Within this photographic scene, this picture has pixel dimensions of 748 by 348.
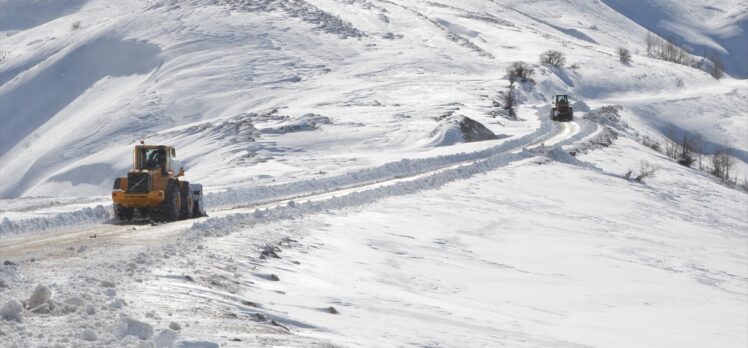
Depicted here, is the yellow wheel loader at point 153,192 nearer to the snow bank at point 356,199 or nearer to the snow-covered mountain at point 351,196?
the snow-covered mountain at point 351,196

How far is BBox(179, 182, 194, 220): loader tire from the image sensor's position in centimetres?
Answer: 2080

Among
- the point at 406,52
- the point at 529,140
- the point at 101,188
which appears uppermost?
the point at 406,52

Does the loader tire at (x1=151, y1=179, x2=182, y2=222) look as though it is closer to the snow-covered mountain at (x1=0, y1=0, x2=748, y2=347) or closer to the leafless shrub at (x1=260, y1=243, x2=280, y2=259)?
the snow-covered mountain at (x1=0, y1=0, x2=748, y2=347)

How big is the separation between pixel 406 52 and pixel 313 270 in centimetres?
7671

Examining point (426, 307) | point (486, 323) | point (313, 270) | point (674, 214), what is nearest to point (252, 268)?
point (313, 270)

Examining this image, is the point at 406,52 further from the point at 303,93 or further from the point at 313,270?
the point at 313,270

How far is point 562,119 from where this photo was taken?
6606 centimetres

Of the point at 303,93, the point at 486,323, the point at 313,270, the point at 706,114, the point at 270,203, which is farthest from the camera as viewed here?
the point at 706,114

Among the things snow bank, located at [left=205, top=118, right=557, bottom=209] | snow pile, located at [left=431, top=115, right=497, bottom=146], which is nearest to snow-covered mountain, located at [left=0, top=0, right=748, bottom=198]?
snow pile, located at [left=431, top=115, right=497, bottom=146]

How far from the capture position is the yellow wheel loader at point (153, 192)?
1975 centimetres

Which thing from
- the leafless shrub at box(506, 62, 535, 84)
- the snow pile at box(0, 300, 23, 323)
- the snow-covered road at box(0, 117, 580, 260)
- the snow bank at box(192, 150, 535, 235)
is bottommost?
the snow-covered road at box(0, 117, 580, 260)

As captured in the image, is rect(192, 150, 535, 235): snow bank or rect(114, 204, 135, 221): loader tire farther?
rect(114, 204, 135, 221): loader tire

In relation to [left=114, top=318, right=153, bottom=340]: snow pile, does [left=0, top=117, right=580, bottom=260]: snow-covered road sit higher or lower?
lower

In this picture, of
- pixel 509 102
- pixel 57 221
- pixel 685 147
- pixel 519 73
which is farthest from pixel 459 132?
pixel 519 73
